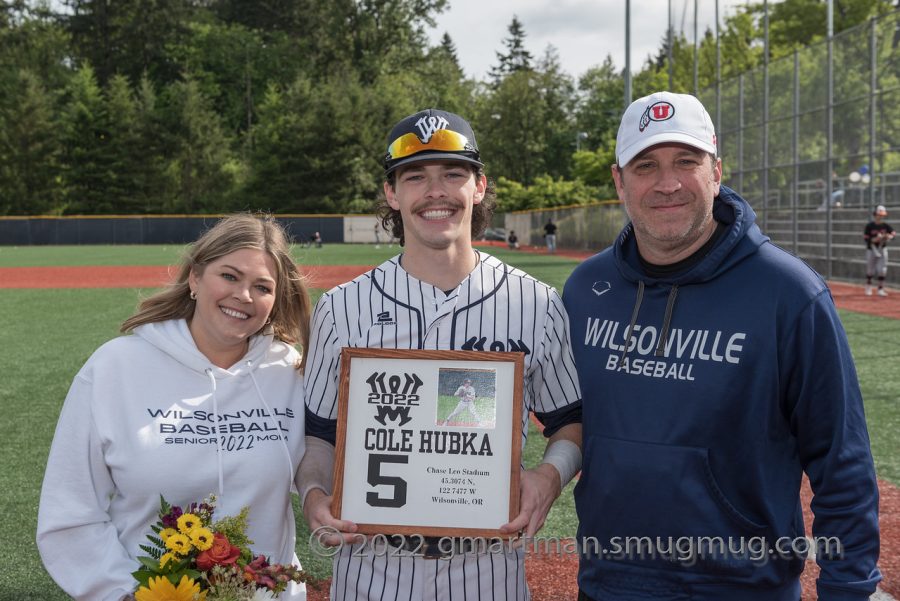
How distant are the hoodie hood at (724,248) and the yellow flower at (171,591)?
1.55 meters

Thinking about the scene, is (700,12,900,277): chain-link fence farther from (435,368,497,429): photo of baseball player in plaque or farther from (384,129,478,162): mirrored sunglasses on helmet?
(435,368,497,429): photo of baseball player in plaque

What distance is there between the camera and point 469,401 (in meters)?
2.74

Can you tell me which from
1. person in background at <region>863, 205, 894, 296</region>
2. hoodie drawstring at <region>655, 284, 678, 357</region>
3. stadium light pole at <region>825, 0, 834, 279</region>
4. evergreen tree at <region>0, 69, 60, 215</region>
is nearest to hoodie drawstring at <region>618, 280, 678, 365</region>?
hoodie drawstring at <region>655, 284, 678, 357</region>

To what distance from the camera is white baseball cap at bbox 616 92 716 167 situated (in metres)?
2.70

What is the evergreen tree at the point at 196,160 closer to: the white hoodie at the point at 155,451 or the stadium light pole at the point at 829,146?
the stadium light pole at the point at 829,146

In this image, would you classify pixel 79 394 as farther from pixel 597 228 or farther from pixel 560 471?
pixel 597 228

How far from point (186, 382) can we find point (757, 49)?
52.6 metres

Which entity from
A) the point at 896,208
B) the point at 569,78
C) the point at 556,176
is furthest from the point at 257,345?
the point at 569,78

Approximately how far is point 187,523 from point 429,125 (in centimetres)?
143

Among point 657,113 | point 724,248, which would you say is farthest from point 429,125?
point 724,248

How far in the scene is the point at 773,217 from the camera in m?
26.7

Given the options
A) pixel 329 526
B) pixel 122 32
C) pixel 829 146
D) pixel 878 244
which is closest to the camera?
pixel 329 526

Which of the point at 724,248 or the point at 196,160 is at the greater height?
the point at 196,160

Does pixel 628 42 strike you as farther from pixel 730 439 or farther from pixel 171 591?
pixel 171 591
